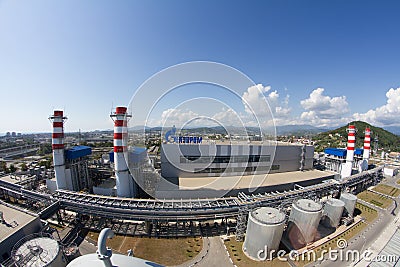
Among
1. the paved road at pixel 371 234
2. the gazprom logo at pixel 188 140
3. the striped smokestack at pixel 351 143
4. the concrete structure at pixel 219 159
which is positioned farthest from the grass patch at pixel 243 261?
the striped smokestack at pixel 351 143

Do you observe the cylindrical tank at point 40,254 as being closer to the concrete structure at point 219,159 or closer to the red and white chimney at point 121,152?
the red and white chimney at point 121,152

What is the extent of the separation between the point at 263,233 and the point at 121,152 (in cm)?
1508

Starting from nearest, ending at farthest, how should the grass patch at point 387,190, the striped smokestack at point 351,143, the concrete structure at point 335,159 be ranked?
1. the grass patch at point 387,190
2. the striped smokestack at point 351,143
3. the concrete structure at point 335,159

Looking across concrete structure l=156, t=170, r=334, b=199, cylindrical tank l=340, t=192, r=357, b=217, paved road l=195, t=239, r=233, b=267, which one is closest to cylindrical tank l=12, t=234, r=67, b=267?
paved road l=195, t=239, r=233, b=267

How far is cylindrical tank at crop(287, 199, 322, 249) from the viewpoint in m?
13.8

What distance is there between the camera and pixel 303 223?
1393 centimetres

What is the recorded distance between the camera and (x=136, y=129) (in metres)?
19.6

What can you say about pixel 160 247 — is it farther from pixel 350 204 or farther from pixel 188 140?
pixel 350 204

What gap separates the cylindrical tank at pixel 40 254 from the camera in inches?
346

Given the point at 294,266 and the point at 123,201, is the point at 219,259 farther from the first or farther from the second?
the point at 123,201

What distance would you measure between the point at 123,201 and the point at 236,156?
14758 millimetres

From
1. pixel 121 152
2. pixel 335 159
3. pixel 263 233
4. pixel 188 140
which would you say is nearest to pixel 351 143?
pixel 335 159

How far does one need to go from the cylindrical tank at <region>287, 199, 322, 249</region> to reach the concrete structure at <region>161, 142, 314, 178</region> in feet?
29.6

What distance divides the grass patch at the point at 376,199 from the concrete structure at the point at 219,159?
13.2 metres
